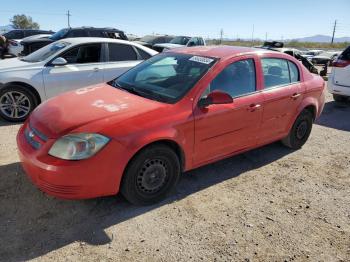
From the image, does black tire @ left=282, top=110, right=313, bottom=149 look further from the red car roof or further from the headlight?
the headlight

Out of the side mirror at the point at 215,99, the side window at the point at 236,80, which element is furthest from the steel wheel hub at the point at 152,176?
the side window at the point at 236,80

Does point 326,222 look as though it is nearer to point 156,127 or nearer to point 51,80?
point 156,127

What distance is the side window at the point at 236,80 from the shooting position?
13.2 feet

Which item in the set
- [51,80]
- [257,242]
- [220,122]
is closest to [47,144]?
[220,122]

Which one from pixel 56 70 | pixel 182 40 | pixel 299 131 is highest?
pixel 56 70

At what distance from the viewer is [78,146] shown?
10.4 feet

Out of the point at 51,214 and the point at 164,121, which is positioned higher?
the point at 164,121

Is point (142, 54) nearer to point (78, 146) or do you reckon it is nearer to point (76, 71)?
point (76, 71)

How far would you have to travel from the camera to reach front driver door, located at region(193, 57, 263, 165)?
3.90 m

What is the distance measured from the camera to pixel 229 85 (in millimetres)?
4176

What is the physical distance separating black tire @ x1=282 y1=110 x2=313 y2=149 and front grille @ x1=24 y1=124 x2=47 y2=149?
11.8 feet

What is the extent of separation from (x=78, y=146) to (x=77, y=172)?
0.77 feet

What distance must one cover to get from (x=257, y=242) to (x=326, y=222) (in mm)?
921

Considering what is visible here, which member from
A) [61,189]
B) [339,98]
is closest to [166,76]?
[61,189]
